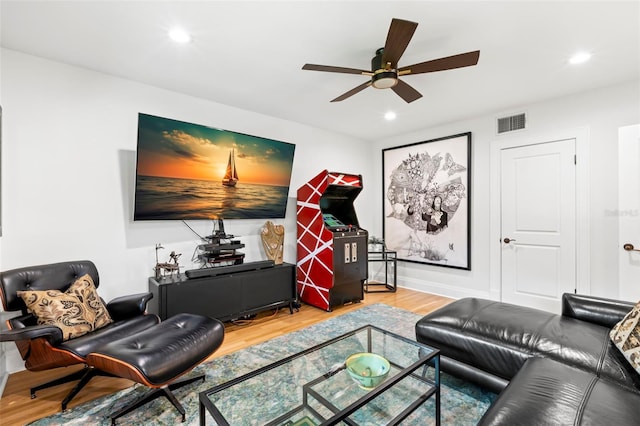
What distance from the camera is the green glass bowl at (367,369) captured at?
1.55m

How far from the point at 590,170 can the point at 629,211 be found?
22.3 inches

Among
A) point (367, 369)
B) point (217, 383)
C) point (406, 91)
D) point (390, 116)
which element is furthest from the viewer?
point (390, 116)

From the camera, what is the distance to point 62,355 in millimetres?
1879

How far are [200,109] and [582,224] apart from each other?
15.1 ft

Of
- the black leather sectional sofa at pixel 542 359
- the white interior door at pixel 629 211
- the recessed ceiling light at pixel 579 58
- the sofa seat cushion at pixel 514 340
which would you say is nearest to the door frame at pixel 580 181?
the white interior door at pixel 629 211

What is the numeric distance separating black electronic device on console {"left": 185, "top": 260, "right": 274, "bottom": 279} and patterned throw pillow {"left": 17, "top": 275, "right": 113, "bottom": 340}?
831 millimetres

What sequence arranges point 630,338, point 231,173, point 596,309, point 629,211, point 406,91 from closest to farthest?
point 630,338
point 596,309
point 406,91
point 629,211
point 231,173

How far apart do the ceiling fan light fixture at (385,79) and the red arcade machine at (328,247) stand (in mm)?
1590

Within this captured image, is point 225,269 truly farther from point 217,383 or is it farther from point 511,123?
point 511,123

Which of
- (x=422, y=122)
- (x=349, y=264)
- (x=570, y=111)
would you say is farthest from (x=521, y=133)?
(x=349, y=264)

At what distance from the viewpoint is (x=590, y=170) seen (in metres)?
3.25

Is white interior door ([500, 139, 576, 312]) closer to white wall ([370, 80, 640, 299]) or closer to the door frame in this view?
the door frame

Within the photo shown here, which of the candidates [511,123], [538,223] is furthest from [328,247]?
[511,123]

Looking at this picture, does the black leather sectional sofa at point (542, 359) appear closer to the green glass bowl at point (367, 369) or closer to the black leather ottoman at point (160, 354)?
the green glass bowl at point (367, 369)
